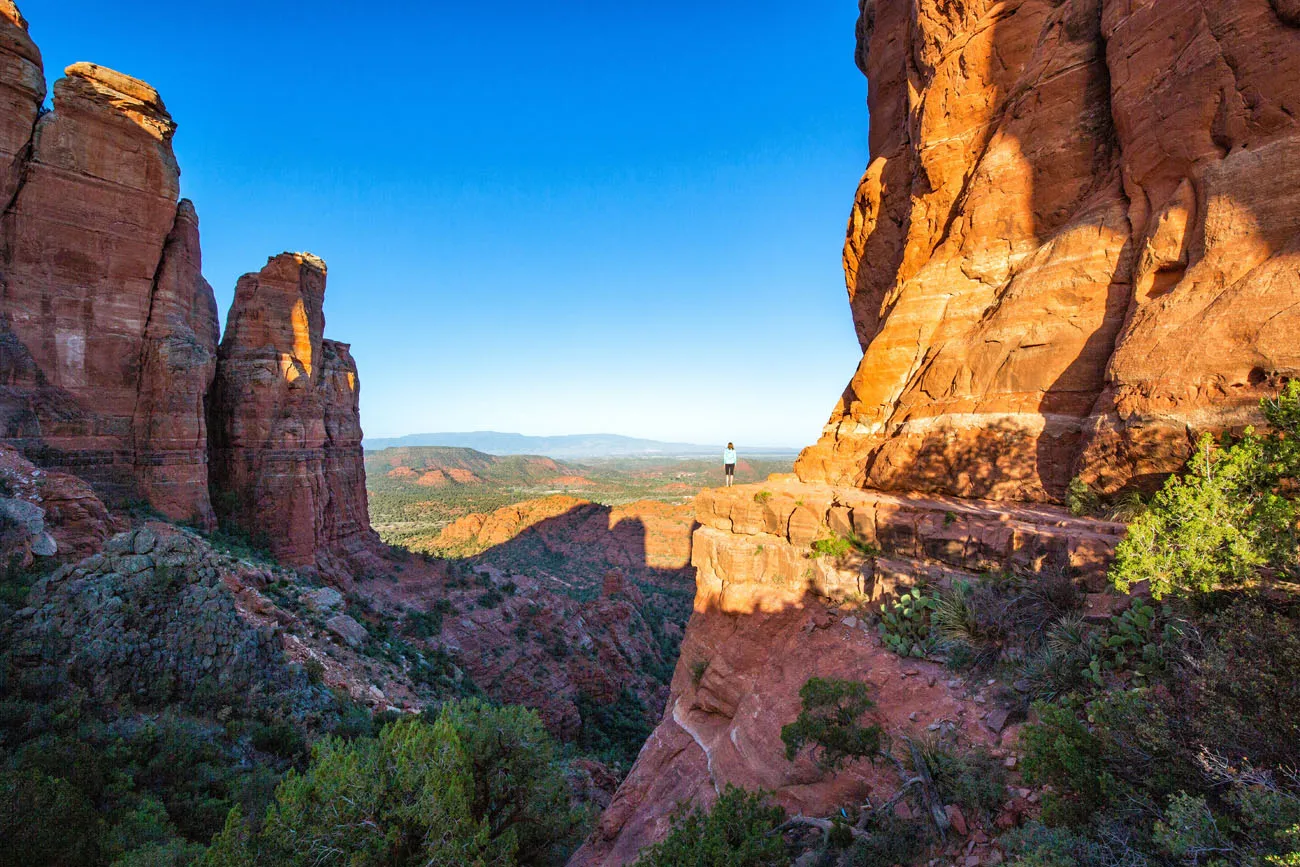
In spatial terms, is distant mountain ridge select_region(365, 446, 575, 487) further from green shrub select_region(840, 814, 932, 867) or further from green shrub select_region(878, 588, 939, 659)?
green shrub select_region(840, 814, 932, 867)

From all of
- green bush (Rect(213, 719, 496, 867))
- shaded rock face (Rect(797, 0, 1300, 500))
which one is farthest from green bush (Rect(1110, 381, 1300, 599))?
green bush (Rect(213, 719, 496, 867))

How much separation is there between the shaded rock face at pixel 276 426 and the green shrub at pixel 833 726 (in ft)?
100

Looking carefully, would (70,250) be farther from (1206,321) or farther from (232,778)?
(1206,321)

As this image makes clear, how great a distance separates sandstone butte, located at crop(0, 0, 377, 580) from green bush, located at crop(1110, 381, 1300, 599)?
29.4 meters

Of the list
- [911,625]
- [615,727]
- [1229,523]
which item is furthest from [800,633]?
[615,727]

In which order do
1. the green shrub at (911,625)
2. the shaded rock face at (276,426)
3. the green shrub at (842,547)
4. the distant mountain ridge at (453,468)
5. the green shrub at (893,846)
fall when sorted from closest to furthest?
the green shrub at (893,846)
the green shrub at (911,625)
the green shrub at (842,547)
the shaded rock face at (276,426)
the distant mountain ridge at (453,468)

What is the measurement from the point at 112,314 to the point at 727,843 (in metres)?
28.3

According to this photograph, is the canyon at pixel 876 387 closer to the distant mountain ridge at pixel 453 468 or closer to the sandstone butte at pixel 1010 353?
the sandstone butte at pixel 1010 353

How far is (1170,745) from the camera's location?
11.7 ft

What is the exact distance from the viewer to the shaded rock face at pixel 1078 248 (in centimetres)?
723

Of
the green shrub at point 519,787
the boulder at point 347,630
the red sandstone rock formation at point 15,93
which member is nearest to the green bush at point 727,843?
the green shrub at point 519,787

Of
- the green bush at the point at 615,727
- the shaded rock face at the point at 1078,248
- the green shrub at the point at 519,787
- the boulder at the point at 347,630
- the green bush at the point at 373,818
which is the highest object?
the shaded rock face at the point at 1078,248

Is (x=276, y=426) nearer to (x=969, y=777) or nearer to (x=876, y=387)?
(x=876, y=387)

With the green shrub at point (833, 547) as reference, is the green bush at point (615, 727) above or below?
below
